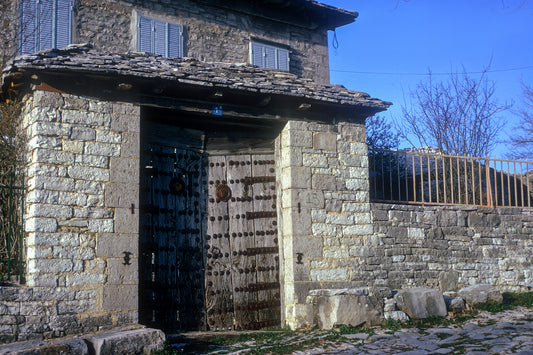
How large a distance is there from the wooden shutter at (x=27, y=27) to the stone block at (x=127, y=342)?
659cm

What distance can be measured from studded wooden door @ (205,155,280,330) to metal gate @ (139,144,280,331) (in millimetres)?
13

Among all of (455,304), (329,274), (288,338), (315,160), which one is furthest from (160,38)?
(455,304)

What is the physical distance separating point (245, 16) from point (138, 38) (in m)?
2.58

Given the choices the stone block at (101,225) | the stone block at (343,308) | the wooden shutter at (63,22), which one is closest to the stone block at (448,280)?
the stone block at (343,308)

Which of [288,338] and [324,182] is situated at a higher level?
[324,182]

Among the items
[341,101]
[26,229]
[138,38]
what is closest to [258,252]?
[341,101]

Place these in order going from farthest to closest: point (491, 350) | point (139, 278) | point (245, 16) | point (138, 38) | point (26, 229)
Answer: point (245, 16) → point (138, 38) → point (139, 278) → point (26, 229) → point (491, 350)

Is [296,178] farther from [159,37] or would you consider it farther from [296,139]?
[159,37]

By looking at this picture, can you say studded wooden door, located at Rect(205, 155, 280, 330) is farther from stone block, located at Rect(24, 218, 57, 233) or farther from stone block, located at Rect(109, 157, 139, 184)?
stone block, located at Rect(24, 218, 57, 233)

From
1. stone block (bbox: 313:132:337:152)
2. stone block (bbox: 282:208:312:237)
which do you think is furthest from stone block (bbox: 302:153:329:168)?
stone block (bbox: 282:208:312:237)

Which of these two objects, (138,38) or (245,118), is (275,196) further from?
(138,38)

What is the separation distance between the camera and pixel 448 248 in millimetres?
8227

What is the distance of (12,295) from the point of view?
5391 millimetres

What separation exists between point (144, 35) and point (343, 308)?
283 inches
